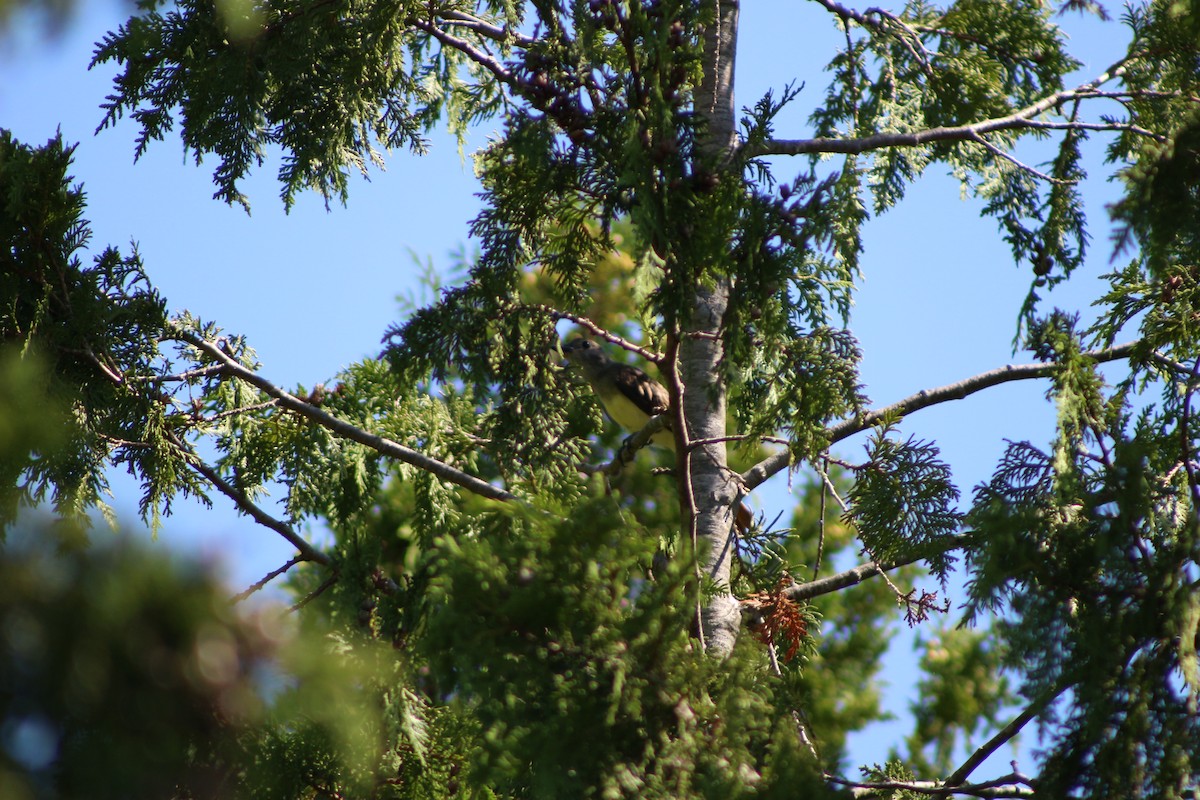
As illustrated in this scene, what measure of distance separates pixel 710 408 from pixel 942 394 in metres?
1.19

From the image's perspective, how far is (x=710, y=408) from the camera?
4.07 metres

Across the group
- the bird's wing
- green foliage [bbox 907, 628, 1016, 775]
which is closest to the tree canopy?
the bird's wing

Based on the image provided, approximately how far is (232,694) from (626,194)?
2.61 meters

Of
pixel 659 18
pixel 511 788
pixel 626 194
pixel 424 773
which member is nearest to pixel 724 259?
pixel 626 194

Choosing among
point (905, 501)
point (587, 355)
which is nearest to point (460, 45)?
point (905, 501)

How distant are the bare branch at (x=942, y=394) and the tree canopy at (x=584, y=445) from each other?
20mm

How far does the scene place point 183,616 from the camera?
113 centimetres

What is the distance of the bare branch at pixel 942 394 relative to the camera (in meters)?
4.34

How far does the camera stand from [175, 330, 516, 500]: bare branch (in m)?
4.24

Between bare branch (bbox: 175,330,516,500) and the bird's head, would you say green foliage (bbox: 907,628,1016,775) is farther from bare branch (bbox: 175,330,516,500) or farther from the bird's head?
bare branch (bbox: 175,330,516,500)

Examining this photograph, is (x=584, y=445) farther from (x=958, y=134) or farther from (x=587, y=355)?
(x=587, y=355)

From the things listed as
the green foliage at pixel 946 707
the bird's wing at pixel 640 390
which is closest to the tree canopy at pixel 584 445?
the bird's wing at pixel 640 390

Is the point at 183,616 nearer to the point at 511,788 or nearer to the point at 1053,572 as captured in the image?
the point at 511,788

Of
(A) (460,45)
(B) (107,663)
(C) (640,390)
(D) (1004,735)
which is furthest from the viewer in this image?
(C) (640,390)
